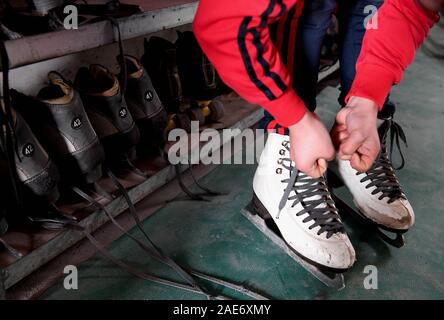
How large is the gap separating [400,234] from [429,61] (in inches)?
82.3

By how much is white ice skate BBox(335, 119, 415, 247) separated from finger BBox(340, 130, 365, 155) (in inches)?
10.6

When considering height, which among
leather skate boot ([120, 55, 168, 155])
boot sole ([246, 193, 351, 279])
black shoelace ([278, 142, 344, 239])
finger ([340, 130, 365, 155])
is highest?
finger ([340, 130, 365, 155])

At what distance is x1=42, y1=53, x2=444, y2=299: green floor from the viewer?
0.75 metres

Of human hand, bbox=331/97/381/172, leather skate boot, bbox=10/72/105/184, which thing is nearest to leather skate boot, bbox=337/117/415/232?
human hand, bbox=331/97/381/172

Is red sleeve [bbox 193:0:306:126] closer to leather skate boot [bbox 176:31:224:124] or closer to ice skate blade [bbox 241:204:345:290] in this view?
ice skate blade [bbox 241:204:345:290]

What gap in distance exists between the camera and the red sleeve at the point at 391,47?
66 centimetres

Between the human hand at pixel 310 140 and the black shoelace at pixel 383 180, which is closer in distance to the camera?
the human hand at pixel 310 140

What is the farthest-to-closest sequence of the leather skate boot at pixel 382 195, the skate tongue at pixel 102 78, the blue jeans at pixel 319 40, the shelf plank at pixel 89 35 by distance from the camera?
the skate tongue at pixel 102 78 → the leather skate boot at pixel 382 195 → the blue jeans at pixel 319 40 → the shelf plank at pixel 89 35

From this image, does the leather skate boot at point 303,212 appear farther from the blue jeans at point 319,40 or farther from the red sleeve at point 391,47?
the red sleeve at point 391,47

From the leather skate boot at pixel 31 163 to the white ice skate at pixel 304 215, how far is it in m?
0.46

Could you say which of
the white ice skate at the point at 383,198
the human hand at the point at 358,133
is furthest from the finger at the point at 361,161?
the white ice skate at the point at 383,198

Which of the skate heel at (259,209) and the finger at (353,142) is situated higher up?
the finger at (353,142)

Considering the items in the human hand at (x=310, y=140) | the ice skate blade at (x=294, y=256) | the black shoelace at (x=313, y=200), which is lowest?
the ice skate blade at (x=294, y=256)

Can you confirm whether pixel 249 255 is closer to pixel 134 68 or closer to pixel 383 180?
pixel 383 180
